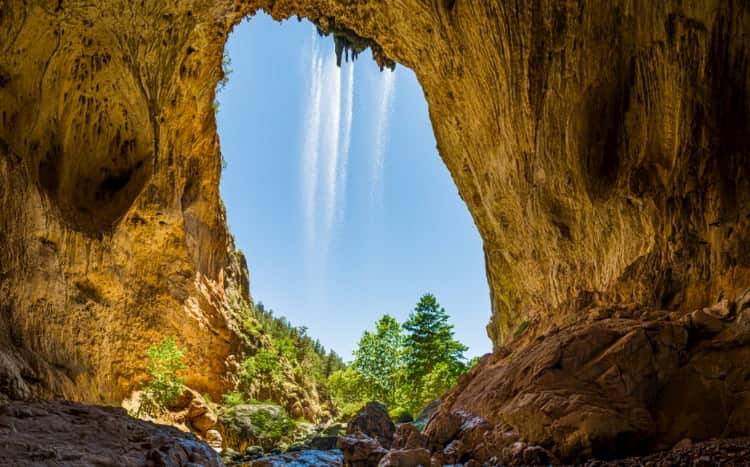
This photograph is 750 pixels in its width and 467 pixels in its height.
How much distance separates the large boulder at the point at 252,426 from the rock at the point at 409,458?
30.5ft

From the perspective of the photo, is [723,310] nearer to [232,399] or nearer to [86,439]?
[86,439]

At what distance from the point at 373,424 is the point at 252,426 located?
4760mm

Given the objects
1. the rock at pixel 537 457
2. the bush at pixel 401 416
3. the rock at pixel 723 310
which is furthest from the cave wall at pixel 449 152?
the bush at pixel 401 416

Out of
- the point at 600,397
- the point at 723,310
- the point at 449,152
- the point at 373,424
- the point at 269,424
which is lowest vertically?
the point at 373,424

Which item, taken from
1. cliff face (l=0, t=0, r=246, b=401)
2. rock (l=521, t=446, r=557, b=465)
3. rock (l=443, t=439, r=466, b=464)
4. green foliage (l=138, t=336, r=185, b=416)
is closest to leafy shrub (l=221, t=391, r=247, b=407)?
cliff face (l=0, t=0, r=246, b=401)

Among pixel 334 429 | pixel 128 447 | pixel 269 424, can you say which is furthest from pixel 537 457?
pixel 334 429

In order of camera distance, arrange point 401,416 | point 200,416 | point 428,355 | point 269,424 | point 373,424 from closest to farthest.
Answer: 1. point 373,424
2. point 200,416
3. point 269,424
4. point 401,416
5. point 428,355

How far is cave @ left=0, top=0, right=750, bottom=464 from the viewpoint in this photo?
21.7ft

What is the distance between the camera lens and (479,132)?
1412 cm

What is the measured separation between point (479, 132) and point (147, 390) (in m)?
13.3

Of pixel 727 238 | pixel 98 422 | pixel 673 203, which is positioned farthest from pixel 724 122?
pixel 98 422

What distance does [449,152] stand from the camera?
1666 centimetres

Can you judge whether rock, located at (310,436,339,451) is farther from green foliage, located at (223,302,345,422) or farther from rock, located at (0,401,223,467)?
rock, located at (0,401,223,467)

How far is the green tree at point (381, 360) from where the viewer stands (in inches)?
980
